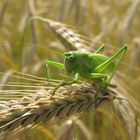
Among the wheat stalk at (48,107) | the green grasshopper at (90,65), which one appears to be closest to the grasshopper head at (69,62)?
the green grasshopper at (90,65)

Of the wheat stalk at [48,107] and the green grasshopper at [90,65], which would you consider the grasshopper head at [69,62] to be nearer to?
the green grasshopper at [90,65]

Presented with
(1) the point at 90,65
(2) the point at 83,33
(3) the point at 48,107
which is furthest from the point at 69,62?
(2) the point at 83,33

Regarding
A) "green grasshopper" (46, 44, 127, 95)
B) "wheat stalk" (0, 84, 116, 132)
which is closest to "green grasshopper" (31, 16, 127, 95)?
"green grasshopper" (46, 44, 127, 95)

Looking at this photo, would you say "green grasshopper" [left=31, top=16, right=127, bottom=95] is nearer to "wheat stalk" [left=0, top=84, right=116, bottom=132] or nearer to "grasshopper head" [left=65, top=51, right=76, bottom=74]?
"grasshopper head" [left=65, top=51, right=76, bottom=74]

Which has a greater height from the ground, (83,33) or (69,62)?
(83,33)

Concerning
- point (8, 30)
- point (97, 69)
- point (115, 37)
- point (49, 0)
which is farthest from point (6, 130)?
point (49, 0)

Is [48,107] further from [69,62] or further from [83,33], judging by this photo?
[83,33]
